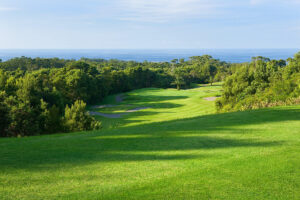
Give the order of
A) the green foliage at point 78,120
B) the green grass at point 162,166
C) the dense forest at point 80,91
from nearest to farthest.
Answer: the green grass at point 162,166, the green foliage at point 78,120, the dense forest at point 80,91

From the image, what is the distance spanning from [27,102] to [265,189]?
79.6ft

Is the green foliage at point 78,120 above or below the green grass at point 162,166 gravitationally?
below

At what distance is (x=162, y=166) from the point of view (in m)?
6.85

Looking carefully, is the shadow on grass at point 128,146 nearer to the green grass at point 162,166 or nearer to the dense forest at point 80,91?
the green grass at point 162,166

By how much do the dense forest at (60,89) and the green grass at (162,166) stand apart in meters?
13.1

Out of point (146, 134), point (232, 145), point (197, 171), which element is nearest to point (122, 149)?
point (146, 134)

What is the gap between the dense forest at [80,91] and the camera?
74.5 feet

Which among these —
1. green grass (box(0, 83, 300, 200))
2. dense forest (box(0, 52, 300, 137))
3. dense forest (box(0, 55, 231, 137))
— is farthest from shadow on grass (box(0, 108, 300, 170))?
dense forest (box(0, 55, 231, 137))

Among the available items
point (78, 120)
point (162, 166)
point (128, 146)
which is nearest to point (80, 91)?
point (78, 120)

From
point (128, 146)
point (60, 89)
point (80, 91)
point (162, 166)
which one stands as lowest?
point (80, 91)

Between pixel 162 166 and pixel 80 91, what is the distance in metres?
54.3

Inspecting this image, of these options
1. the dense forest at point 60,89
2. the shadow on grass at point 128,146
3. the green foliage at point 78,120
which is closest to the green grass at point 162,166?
the shadow on grass at point 128,146

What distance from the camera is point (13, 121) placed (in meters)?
23.2

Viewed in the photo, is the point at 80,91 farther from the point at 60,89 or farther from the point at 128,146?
the point at 128,146
